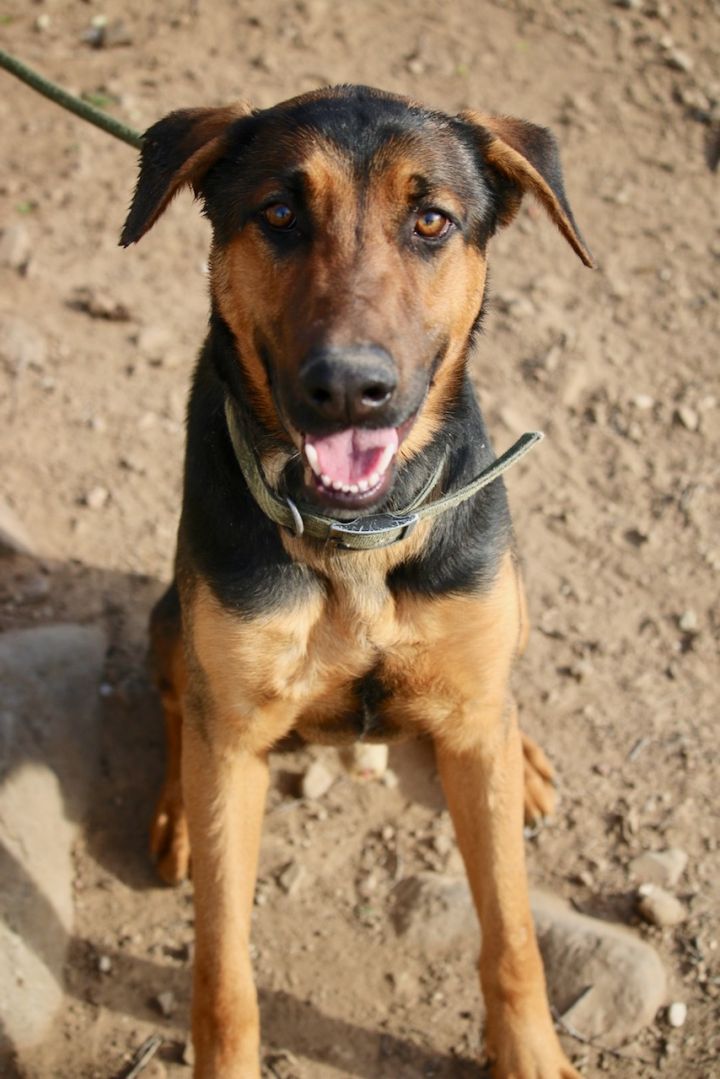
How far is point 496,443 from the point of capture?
5754 millimetres

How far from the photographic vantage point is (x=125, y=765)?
4.69 m

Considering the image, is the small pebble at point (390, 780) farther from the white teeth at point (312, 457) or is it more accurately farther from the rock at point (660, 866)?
the white teeth at point (312, 457)

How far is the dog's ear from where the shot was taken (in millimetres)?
3279

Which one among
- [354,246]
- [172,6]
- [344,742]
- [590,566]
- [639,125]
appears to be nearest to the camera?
[354,246]

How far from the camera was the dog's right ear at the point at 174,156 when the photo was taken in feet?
10.5

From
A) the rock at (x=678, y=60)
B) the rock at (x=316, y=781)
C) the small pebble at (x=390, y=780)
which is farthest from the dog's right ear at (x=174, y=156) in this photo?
the rock at (x=678, y=60)

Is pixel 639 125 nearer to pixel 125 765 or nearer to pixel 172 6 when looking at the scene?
pixel 172 6

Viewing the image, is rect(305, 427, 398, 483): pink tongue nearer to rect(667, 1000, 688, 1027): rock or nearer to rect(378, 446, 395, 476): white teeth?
rect(378, 446, 395, 476): white teeth

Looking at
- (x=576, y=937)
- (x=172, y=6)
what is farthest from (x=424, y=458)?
(x=172, y=6)

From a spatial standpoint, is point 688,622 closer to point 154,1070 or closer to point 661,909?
point 661,909

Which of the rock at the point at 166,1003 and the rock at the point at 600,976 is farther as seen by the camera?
the rock at the point at 166,1003

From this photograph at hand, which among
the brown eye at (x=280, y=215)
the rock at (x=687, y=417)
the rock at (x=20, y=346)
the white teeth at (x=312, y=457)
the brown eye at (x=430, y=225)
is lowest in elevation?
the rock at (x=20, y=346)

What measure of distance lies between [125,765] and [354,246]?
253 centimetres

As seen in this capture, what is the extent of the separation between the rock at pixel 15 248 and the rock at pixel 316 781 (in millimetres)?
3430
